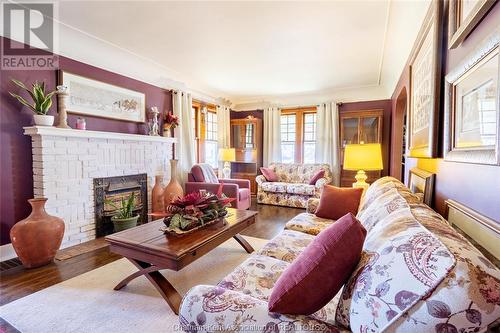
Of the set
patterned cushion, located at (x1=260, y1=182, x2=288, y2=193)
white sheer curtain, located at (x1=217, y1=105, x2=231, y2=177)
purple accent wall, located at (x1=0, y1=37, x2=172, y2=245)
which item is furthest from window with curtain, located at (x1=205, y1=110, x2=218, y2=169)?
purple accent wall, located at (x1=0, y1=37, x2=172, y2=245)

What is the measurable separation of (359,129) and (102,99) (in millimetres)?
4766

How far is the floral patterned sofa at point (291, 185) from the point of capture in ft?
16.2

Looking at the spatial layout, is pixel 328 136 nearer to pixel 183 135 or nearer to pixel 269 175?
pixel 269 175

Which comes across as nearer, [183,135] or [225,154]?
[183,135]

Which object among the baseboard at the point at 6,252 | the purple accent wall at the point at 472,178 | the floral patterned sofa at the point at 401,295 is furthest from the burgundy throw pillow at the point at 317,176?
the baseboard at the point at 6,252

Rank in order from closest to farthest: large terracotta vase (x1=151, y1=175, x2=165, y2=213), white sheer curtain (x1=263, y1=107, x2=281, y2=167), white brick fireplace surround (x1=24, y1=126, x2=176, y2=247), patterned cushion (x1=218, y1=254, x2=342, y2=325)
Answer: patterned cushion (x1=218, y1=254, x2=342, y2=325), white brick fireplace surround (x1=24, y1=126, x2=176, y2=247), large terracotta vase (x1=151, y1=175, x2=165, y2=213), white sheer curtain (x1=263, y1=107, x2=281, y2=167)

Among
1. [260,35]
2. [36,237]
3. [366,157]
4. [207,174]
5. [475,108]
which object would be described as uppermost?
[260,35]

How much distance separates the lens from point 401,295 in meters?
0.65

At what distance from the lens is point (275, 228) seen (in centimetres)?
369

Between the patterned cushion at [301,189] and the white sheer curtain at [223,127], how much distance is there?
1.82 meters

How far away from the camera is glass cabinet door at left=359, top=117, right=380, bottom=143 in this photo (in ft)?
17.1

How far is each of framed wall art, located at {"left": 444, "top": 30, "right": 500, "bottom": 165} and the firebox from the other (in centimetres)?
362

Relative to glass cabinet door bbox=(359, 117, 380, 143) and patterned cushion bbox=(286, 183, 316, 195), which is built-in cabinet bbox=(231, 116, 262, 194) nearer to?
patterned cushion bbox=(286, 183, 316, 195)

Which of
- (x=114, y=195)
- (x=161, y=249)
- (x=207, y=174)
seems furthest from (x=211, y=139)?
(x=161, y=249)
